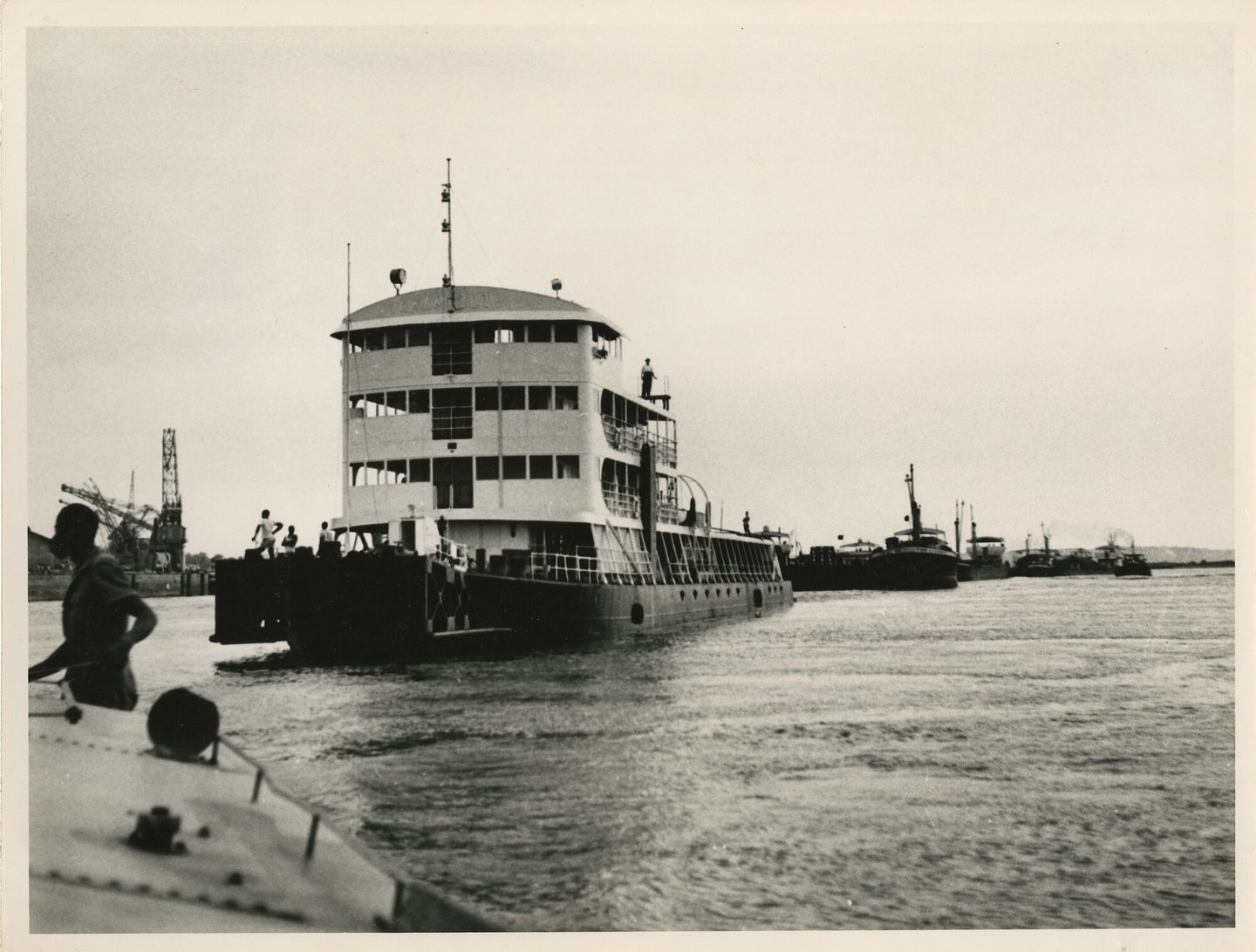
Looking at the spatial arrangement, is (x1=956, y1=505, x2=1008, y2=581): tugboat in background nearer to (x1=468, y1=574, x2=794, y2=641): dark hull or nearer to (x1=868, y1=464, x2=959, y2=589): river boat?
(x1=868, y1=464, x2=959, y2=589): river boat

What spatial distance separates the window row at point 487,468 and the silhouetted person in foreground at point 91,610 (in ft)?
52.2

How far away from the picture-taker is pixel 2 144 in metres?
9.54

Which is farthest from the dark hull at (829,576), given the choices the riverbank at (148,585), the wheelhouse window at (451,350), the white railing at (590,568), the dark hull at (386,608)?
the dark hull at (386,608)

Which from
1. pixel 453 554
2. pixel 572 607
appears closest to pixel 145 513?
pixel 453 554

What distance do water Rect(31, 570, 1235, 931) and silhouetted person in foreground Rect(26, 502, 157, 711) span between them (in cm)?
298

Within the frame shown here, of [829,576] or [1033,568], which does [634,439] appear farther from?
[1033,568]

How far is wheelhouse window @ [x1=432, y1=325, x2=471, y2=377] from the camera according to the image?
22.1m

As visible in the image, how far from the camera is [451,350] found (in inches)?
874

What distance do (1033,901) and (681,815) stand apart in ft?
9.18

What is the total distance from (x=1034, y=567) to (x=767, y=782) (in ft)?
292

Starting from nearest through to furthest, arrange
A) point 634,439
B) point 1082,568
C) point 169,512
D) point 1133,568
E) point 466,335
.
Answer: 1. point 169,512
2. point 466,335
3. point 634,439
4. point 1133,568
5. point 1082,568

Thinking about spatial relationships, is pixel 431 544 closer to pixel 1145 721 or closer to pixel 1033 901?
pixel 1145 721

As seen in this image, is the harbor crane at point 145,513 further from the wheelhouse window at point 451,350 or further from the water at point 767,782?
the wheelhouse window at point 451,350

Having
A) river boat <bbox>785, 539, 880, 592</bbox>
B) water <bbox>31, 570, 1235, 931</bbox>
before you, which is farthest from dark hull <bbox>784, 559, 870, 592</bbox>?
water <bbox>31, 570, 1235, 931</bbox>
